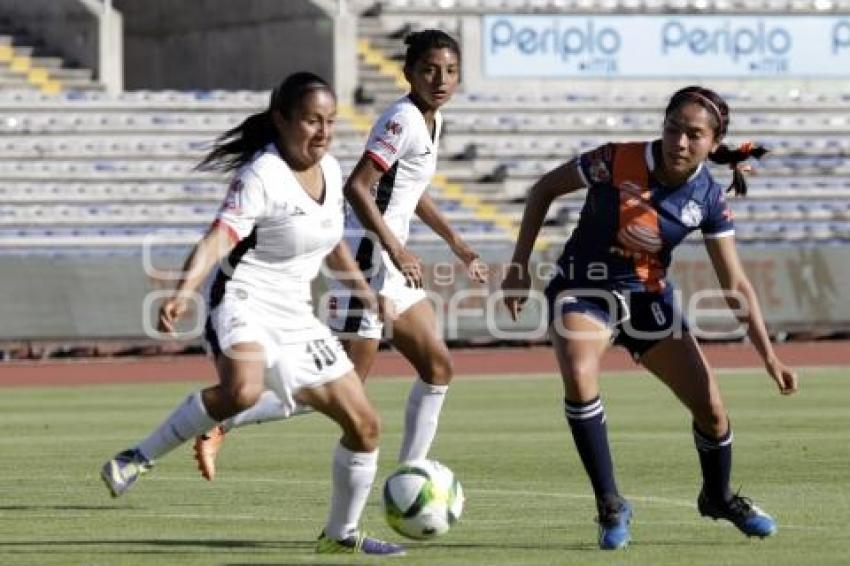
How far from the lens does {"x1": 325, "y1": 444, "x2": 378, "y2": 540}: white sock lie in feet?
32.3

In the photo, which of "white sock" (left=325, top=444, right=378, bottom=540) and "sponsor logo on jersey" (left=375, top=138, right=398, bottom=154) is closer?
"white sock" (left=325, top=444, right=378, bottom=540)

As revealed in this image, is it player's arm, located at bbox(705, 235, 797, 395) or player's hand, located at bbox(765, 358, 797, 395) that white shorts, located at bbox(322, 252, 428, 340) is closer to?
player's arm, located at bbox(705, 235, 797, 395)

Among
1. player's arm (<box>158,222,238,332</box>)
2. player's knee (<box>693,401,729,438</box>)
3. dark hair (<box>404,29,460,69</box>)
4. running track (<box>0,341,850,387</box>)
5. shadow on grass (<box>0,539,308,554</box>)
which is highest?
dark hair (<box>404,29,460,69</box>)

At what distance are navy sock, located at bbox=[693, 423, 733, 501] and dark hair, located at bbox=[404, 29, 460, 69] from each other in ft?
8.60

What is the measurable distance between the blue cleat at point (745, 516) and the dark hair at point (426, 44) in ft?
9.60

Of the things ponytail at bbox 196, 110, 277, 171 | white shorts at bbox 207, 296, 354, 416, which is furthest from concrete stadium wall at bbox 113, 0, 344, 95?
white shorts at bbox 207, 296, 354, 416

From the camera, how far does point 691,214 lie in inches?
415

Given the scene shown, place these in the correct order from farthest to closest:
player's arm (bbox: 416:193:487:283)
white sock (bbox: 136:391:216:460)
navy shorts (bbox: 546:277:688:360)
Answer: player's arm (bbox: 416:193:487:283) → navy shorts (bbox: 546:277:688:360) → white sock (bbox: 136:391:216:460)

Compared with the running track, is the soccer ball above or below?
above

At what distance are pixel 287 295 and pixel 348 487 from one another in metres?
0.85

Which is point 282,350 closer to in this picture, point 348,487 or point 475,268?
point 348,487

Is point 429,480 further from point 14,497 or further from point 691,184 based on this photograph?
point 14,497

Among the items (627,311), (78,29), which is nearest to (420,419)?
(627,311)

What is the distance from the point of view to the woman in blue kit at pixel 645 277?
10.3m
